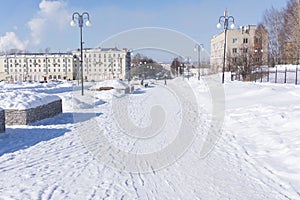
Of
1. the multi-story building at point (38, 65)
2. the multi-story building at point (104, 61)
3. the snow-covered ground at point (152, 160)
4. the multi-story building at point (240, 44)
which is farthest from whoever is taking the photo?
the multi-story building at point (38, 65)

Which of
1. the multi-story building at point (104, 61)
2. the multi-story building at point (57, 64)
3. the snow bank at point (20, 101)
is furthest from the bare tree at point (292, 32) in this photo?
the multi-story building at point (57, 64)

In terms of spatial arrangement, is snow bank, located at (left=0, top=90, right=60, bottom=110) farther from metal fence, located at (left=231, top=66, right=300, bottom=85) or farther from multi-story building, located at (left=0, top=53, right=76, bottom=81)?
multi-story building, located at (left=0, top=53, right=76, bottom=81)

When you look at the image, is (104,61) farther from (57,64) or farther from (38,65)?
(38,65)

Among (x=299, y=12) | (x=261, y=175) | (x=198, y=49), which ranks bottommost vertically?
(x=261, y=175)

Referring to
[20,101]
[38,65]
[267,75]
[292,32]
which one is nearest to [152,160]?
[20,101]

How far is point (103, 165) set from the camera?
5488 mm

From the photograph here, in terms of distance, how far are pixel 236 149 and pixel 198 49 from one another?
31508 millimetres

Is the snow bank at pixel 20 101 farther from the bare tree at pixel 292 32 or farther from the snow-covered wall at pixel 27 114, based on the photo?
the bare tree at pixel 292 32

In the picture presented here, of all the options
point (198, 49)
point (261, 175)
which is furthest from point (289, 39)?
point (261, 175)

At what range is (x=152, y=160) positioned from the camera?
5918 millimetres

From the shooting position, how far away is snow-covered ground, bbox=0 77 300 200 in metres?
4.33

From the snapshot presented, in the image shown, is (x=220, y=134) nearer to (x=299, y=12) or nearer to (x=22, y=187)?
(x=22, y=187)

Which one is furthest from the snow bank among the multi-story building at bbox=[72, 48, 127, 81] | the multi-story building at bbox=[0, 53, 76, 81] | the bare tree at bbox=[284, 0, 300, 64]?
the multi-story building at bbox=[0, 53, 76, 81]

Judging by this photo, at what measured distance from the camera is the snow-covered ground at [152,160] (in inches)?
170
